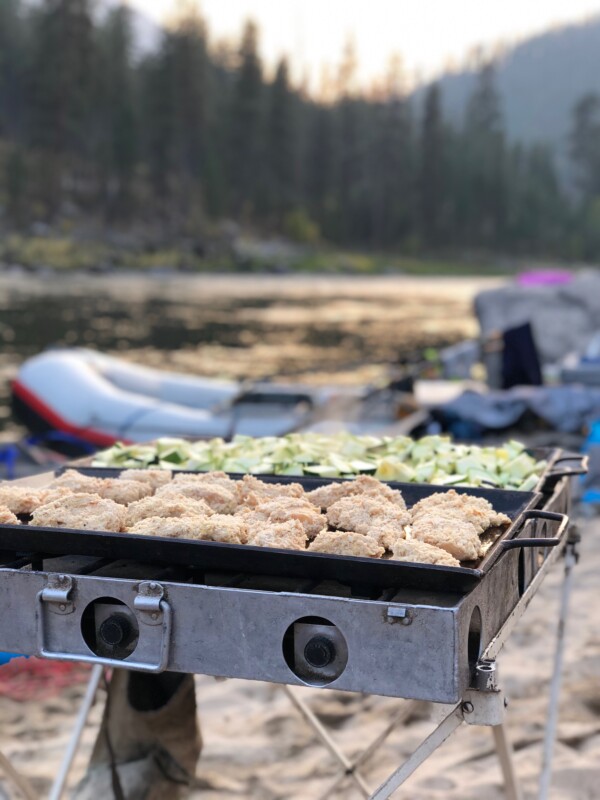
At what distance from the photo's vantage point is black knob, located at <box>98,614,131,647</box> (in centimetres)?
224

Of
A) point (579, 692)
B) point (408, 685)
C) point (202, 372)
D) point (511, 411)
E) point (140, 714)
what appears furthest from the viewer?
point (202, 372)

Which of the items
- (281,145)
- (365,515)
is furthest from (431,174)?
(365,515)

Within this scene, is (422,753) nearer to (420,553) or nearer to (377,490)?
(420,553)

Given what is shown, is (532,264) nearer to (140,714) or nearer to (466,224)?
(466,224)

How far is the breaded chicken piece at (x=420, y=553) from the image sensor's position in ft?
7.28

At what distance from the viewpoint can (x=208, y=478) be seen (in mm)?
3072

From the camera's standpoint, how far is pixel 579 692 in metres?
4.74

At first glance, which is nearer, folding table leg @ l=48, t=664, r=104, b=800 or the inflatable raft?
folding table leg @ l=48, t=664, r=104, b=800

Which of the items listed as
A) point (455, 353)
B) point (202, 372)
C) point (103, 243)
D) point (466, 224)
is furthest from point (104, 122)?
point (455, 353)

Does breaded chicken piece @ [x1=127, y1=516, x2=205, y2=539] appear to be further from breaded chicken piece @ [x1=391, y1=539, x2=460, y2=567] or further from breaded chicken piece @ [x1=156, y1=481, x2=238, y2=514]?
breaded chicken piece @ [x1=391, y1=539, x2=460, y2=567]

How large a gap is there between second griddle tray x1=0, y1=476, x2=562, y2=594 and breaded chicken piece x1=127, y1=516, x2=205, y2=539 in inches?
3.0

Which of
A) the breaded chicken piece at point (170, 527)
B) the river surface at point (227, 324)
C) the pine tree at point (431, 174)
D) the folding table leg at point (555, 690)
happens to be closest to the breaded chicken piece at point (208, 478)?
the breaded chicken piece at point (170, 527)

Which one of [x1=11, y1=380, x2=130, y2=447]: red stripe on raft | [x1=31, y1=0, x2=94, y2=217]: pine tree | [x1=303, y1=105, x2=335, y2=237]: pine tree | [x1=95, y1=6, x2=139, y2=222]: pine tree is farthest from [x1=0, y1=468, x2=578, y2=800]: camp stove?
[x1=303, y1=105, x2=335, y2=237]: pine tree

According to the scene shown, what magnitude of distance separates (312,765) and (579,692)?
137 cm
